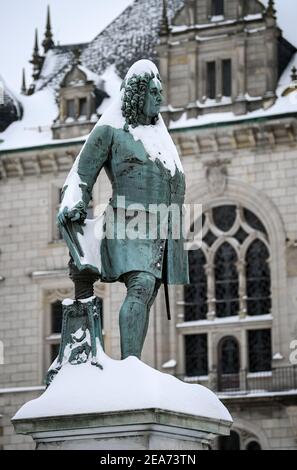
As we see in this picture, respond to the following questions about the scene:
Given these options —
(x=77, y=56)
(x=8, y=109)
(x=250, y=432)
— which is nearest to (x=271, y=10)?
(x=77, y=56)

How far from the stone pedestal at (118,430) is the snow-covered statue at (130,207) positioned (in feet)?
1.84

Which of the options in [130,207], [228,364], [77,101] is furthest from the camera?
[77,101]

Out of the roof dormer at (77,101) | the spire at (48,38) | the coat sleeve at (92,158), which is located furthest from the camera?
the spire at (48,38)

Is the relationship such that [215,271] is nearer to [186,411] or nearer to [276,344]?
[276,344]

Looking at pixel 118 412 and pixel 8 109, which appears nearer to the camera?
pixel 118 412

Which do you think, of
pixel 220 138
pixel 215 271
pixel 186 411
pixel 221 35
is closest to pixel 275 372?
pixel 215 271

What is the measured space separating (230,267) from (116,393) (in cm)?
2118

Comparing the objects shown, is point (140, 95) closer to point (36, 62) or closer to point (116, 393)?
point (116, 393)

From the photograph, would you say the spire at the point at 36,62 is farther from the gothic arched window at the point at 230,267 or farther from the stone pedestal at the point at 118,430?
the stone pedestal at the point at 118,430

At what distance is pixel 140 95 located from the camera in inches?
411

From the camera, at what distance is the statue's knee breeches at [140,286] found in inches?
397

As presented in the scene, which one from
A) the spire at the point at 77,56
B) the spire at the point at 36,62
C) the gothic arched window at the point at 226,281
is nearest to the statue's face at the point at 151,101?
the gothic arched window at the point at 226,281

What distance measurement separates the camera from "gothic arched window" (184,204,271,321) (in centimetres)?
3025

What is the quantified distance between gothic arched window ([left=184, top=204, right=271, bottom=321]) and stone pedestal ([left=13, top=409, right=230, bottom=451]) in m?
20.5
